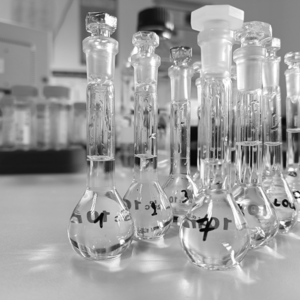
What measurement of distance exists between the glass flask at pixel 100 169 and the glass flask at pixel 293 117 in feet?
1.07

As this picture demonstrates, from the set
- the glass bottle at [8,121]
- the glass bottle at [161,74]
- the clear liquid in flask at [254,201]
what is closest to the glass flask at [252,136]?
the clear liquid in flask at [254,201]

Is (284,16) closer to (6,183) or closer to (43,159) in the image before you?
(43,159)

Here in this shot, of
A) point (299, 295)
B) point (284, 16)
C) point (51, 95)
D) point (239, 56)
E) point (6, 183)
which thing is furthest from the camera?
point (284, 16)

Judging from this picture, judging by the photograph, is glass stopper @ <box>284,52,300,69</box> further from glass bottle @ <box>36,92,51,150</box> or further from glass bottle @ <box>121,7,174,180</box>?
glass bottle @ <box>36,92,51,150</box>

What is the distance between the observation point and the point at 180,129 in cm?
50

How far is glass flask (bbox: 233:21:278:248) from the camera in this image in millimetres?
362

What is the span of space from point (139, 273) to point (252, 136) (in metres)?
0.22

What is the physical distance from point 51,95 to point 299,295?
1.12 m

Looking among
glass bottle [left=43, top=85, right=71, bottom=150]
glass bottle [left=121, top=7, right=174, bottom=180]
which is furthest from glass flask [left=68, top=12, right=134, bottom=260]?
glass bottle [left=43, top=85, right=71, bottom=150]

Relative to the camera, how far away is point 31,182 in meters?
→ 1.04

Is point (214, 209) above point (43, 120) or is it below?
below

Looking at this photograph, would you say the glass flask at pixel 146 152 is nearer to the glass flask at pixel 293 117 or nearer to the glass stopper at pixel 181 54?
the glass stopper at pixel 181 54

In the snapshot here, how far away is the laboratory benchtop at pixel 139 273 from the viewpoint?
27 centimetres

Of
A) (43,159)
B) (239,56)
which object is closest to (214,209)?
(239,56)
